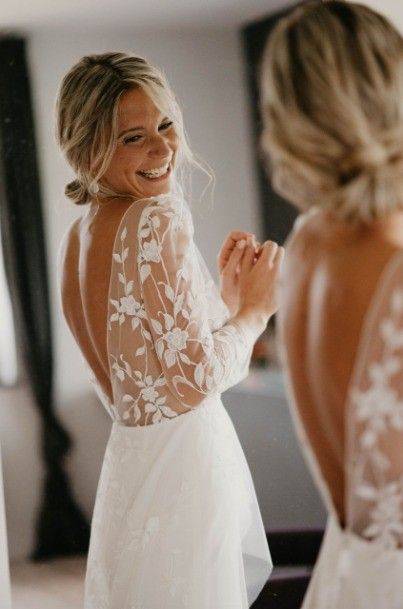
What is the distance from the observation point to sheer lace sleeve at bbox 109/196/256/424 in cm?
206

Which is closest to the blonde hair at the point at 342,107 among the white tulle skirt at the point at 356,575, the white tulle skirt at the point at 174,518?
the white tulle skirt at the point at 356,575

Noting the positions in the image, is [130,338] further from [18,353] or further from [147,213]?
[18,353]

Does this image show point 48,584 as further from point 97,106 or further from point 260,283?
point 97,106

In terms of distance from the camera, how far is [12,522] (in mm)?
3352

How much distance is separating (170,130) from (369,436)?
113 cm

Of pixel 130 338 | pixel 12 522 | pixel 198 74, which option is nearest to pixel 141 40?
pixel 198 74

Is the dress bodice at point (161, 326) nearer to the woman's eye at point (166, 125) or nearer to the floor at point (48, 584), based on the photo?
the woman's eye at point (166, 125)

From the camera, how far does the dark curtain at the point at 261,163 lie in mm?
3020

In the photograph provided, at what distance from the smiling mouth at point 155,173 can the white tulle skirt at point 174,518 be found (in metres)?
0.55

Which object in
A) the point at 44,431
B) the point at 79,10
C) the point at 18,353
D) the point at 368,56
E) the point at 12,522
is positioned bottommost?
the point at 12,522

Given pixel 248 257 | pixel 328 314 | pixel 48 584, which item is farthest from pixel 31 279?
pixel 328 314

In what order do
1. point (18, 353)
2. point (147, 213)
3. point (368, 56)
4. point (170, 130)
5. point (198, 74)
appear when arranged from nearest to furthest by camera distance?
point (368, 56), point (147, 213), point (170, 130), point (198, 74), point (18, 353)

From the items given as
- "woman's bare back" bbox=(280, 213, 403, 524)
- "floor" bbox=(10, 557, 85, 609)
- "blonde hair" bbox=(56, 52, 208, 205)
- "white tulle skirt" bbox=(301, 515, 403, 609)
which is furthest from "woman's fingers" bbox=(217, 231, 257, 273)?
"floor" bbox=(10, 557, 85, 609)

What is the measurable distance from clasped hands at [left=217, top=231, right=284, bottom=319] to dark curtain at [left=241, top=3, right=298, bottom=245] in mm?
802
